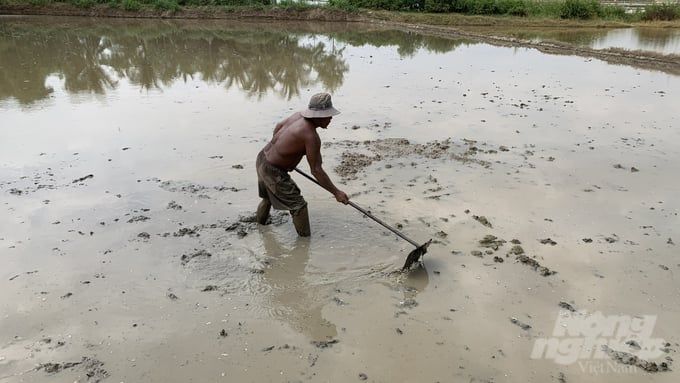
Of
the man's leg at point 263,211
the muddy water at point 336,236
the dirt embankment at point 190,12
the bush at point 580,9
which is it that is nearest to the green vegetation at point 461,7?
the bush at point 580,9

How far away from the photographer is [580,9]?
22.5 meters

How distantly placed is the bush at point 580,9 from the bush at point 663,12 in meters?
2.16

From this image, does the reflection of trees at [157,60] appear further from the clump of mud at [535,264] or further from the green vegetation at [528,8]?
the green vegetation at [528,8]

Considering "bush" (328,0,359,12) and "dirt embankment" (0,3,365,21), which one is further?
"bush" (328,0,359,12)

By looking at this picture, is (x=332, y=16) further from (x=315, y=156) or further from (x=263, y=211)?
(x=315, y=156)

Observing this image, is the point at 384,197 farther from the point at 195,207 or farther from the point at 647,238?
the point at 647,238

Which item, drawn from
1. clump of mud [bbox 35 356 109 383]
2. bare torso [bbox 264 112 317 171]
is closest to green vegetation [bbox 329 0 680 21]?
bare torso [bbox 264 112 317 171]

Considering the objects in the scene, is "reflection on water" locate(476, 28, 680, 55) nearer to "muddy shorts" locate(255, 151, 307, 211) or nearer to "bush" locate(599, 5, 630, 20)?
"bush" locate(599, 5, 630, 20)

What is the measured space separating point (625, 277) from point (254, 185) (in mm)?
3509

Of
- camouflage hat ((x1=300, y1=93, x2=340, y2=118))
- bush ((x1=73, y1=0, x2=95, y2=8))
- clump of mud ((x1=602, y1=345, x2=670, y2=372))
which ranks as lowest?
clump of mud ((x1=602, y1=345, x2=670, y2=372))

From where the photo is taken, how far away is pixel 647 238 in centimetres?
407

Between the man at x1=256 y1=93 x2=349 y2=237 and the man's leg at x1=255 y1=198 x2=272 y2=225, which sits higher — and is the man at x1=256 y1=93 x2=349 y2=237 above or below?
above

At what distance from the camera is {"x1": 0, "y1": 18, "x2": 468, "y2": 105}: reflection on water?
9539 millimetres

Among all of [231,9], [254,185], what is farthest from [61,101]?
[231,9]
